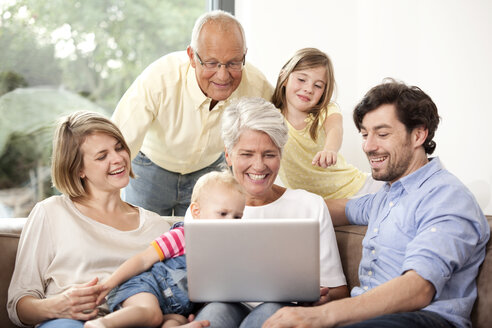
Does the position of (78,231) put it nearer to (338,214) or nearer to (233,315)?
(233,315)

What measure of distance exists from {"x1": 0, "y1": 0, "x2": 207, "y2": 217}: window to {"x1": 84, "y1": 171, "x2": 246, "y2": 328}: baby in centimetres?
169

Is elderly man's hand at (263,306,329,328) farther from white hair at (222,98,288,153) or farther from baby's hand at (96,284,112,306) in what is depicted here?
white hair at (222,98,288,153)

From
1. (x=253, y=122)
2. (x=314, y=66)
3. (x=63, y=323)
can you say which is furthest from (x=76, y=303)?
(x=314, y=66)

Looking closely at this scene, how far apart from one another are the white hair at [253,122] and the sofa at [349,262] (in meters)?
0.42

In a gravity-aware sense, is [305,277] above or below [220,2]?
below

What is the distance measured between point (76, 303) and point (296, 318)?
0.68 meters

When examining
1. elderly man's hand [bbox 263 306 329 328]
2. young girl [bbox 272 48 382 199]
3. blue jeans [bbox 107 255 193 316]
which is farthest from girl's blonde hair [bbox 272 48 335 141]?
elderly man's hand [bbox 263 306 329 328]

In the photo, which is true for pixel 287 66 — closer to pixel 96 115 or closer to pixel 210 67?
pixel 210 67

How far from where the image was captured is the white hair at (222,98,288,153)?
213 cm

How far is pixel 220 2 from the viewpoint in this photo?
375 cm

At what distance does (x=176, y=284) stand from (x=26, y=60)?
1975mm

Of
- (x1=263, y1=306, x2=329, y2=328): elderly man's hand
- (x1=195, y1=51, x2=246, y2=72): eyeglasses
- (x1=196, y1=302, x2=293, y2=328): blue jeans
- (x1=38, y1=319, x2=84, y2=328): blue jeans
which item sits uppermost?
(x1=195, y1=51, x2=246, y2=72): eyeglasses

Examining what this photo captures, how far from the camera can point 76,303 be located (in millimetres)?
1847

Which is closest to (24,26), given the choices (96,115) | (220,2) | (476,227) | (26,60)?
(26,60)
